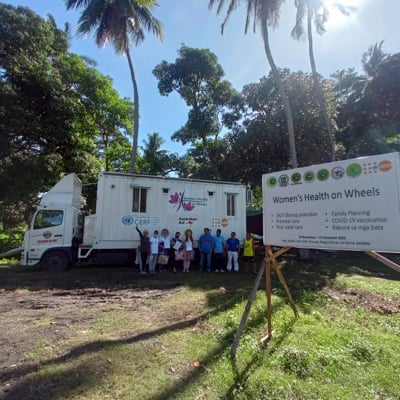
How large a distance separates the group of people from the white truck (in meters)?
0.66

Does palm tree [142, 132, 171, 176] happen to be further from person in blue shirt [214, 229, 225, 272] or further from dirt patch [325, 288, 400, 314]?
dirt patch [325, 288, 400, 314]

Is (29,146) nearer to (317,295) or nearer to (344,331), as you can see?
(317,295)

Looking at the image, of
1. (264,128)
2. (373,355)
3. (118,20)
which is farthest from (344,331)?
(118,20)

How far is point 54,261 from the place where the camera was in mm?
10375

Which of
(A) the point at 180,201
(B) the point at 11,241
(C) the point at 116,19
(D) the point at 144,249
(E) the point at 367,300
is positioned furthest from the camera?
(B) the point at 11,241

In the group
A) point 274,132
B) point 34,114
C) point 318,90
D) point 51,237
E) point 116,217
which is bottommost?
point 51,237

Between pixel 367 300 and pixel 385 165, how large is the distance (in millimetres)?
4945

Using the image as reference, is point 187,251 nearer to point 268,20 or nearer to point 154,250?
point 154,250

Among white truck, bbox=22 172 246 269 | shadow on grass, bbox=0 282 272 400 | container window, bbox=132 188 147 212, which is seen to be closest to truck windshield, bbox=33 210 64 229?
white truck, bbox=22 172 246 269

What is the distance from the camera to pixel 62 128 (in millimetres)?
16516

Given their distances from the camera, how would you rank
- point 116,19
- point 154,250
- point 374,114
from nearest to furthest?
point 154,250
point 116,19
point 374,114

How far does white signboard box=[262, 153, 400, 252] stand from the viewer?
132 inches

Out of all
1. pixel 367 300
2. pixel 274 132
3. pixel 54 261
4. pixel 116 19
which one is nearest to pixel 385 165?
pixel 367 300

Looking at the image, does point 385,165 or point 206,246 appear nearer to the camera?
point 385,165
